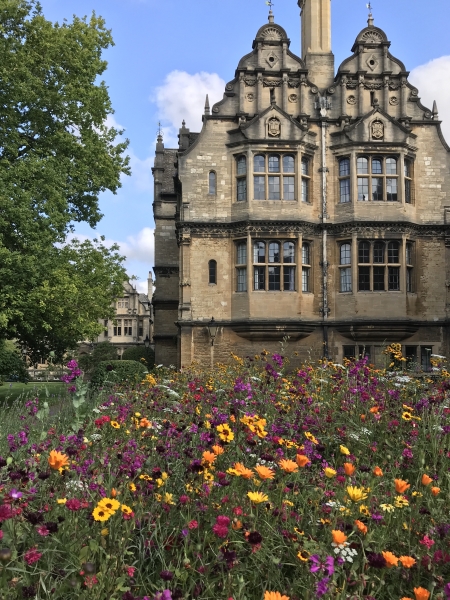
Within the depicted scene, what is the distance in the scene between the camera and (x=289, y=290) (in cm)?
2002

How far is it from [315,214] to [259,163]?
286 cm

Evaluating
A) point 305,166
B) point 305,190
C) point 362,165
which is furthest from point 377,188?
point 305,166

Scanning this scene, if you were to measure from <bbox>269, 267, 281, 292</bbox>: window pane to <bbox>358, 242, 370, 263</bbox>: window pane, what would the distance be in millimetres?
3129

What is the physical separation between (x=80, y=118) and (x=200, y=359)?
9.22m

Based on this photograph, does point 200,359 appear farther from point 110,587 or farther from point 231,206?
point 110,587

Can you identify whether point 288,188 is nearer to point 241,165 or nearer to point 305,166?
point 305,166

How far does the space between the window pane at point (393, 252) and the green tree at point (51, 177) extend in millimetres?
10025

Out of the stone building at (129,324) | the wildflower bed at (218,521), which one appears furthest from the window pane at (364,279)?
the stone building at (129,324)

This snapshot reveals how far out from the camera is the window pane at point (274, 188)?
20216 mm

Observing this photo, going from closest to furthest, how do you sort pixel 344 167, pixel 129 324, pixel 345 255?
pixel 345 255 < pixel 344 167 < pixel 129 324

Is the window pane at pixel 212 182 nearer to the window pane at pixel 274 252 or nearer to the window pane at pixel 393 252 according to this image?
the window pane at pixel 274 252

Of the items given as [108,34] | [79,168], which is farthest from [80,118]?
[108,34]

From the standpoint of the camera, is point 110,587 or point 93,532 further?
point 93,532

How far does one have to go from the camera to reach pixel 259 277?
20078mm
